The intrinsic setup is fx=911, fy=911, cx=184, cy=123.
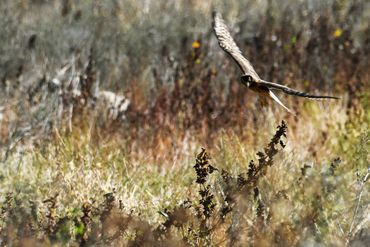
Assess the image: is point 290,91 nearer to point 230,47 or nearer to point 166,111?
point 230,47

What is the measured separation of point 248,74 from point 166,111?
124 inches

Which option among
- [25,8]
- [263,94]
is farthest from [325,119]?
[25,8]

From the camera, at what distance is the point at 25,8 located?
996cm

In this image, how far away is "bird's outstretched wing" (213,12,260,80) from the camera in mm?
3854

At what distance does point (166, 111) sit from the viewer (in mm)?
6809

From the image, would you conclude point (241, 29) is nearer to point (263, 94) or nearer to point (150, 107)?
point (150, 107)

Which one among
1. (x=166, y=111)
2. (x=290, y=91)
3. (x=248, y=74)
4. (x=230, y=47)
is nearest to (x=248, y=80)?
(x=248, y=74)

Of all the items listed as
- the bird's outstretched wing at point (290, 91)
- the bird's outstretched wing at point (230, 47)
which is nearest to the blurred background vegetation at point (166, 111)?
the bird's outstretched wing at point (290, 91)

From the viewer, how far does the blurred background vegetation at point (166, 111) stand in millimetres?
4207

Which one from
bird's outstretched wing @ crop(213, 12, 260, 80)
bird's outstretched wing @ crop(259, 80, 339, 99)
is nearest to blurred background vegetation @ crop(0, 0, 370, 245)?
bird's outstretched wing @ crop(259, 80, 339, 99)

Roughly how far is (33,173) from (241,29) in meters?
3.90

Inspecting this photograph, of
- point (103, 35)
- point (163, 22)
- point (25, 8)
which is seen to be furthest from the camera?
point (25, 8)

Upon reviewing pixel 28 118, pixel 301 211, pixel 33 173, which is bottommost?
pixel 301 211

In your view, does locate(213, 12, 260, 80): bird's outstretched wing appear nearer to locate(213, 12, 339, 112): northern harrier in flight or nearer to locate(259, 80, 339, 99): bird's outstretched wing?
locate(213, 12, 339, 112): northern harrier in flight
